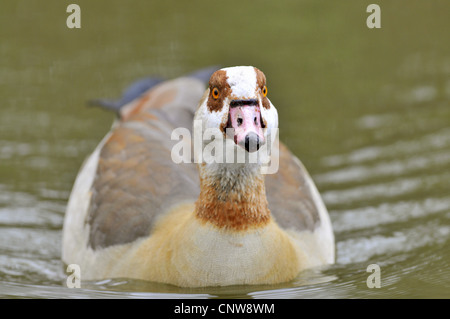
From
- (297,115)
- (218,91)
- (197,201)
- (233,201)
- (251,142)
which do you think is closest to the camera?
(251,142)

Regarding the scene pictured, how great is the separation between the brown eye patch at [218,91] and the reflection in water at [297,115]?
4.51 feet

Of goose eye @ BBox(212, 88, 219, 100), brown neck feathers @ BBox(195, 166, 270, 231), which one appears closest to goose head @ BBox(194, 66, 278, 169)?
goose eye @ BBox(212, 88, 219, 100)

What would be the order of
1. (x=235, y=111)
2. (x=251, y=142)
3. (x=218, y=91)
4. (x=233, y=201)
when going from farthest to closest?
(x=233, y=201) < (x=218, y=91) < (x=235, y=111) < (x=251, y=142)

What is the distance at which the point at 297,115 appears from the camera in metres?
10.7

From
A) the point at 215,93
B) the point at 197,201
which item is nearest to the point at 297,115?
the point at 197,201

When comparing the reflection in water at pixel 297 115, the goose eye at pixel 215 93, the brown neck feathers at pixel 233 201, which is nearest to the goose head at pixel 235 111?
the goose eye at pixel 215 93

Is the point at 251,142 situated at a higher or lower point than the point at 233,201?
higher

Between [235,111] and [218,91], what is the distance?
0.27 meters

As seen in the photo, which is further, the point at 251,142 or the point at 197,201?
the point at 197,201

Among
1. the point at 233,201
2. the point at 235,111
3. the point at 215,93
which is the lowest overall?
the point at 233,201

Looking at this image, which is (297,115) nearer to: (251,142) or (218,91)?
(218,91)

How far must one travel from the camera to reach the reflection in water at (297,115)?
23.1ft

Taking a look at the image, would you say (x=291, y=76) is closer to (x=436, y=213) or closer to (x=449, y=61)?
(x=449, y=61)

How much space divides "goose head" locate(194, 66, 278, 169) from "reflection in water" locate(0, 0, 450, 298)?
3.84 ft
